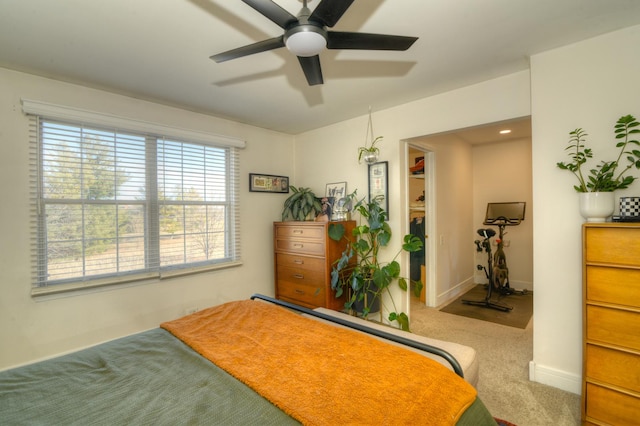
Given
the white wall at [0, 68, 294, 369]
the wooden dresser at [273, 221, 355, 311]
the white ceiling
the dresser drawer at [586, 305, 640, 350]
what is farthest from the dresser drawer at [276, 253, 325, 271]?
the dresser drawer at [586, 305, 640, 350]

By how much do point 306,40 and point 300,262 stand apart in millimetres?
2567

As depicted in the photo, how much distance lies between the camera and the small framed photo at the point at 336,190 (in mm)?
3680

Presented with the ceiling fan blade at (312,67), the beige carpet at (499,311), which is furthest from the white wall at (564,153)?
the ceiling fan blade at (312,67)

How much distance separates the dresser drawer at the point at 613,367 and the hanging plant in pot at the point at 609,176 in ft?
2.63

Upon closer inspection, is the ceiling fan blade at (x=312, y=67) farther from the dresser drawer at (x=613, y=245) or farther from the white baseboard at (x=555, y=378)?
the white baseboard at (x=555, y=378)

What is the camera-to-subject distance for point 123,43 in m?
1.94

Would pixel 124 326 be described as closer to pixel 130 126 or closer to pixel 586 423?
pixel 130 126

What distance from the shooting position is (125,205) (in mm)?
2801

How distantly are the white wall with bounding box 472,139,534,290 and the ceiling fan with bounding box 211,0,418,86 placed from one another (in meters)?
4.31

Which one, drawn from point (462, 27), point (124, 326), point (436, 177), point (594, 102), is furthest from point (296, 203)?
point (594, 102)

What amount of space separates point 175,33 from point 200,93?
3.13 ft

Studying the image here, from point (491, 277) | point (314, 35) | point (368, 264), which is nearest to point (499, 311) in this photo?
point (491, 277)

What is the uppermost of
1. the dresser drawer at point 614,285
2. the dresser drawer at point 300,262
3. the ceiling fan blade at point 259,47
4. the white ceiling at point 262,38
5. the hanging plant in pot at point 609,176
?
the white ceiling at point 262,38

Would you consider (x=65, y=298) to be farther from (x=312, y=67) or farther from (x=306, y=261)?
(x=312, y=67)
